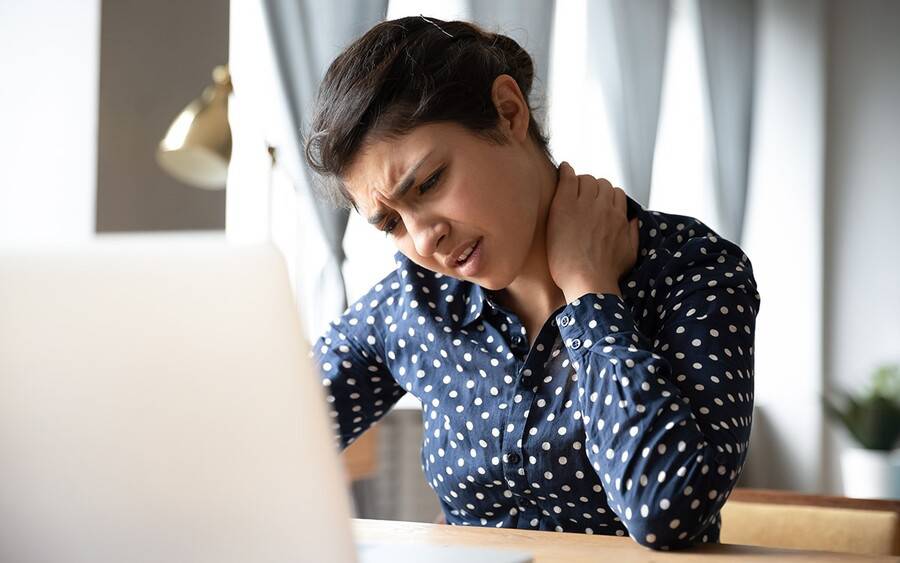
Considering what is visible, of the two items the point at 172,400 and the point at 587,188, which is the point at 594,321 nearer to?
the point at 587,188

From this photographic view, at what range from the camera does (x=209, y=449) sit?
0.46m

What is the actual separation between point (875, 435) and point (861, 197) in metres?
1.26

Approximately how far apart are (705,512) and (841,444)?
493 cm

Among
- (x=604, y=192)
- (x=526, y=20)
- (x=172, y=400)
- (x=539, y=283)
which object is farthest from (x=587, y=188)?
(x=526, y=20)

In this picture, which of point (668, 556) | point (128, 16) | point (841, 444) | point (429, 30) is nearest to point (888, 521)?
point (668, 556)

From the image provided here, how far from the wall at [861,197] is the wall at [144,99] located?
12.5 ft

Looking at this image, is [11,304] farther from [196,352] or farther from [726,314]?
[726,314]

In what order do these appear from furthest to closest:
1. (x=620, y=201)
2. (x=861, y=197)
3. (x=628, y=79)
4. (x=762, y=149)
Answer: (x=762, y=149)
(x=861, y=197)
(x=628, y=79)
(x=620, y=201)

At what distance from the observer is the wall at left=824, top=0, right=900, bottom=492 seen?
540 cm

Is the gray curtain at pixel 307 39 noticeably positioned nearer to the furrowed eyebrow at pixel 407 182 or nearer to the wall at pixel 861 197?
the furrowed eyebrow at pixel 407 182

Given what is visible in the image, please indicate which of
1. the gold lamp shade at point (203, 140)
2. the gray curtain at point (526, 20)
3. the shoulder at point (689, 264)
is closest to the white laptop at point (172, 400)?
the shoulder at point (689, 264)

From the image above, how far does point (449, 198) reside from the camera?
4.17 feet

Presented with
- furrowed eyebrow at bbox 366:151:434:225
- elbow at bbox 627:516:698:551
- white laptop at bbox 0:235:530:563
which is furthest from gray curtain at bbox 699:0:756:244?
white laptop at bbox 0:235:530:563

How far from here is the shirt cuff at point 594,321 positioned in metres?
1.20
